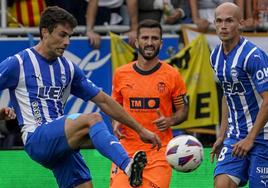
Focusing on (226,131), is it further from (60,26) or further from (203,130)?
(203,130)

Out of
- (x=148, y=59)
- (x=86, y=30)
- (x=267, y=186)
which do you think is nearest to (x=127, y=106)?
(x=148, y=59)

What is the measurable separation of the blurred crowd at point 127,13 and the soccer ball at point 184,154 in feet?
12.7

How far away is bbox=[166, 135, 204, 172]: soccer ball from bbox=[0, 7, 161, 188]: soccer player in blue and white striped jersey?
0.56 ft

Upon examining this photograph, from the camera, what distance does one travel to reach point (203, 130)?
12.9m

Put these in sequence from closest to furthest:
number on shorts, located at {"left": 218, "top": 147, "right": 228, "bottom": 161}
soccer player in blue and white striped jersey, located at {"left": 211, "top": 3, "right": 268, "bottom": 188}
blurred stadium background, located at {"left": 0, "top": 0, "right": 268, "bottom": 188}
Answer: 1. soccer player in blue and white striped jersey, located at {"left": 211, "top": 3, "right": 268, "bottom": 188}
2. number on shorts, located at {"left": 218, "top": 147, "right": 228, "bottom": 161}
3. blurred stadium background, located at {"left": 0, "top": 0, "right": 268, "bottom": 188}

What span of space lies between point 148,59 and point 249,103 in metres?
1.36

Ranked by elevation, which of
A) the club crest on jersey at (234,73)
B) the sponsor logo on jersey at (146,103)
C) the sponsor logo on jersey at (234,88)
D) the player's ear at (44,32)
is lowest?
the sponsor logo on jersey at (146,103)

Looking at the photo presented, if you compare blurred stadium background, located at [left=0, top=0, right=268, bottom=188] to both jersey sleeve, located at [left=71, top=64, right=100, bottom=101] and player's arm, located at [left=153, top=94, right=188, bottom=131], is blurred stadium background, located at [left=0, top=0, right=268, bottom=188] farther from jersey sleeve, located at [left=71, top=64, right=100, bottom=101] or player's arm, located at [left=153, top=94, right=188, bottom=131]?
jersey sleeve, located at [left=71, top=64, right=100, bottom=101]

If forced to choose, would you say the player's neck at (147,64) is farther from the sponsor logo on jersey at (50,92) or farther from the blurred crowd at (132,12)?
the blurred crowd at (132,12)

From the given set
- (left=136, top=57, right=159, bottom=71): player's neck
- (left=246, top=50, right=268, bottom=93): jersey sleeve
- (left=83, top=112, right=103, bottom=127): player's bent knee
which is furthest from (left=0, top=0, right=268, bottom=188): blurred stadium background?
(left=83, top=112, right=103, bottom=127): player's bent knee

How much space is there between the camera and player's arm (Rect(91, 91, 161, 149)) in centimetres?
846

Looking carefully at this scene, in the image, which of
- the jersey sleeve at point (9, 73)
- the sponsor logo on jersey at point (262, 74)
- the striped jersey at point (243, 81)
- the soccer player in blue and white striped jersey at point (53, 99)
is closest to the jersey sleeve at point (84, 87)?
the soccer player in blue and white striped jersey at point (53, 99)

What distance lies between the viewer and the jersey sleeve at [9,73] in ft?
28.1

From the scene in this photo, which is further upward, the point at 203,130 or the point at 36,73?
the point at 36,73
